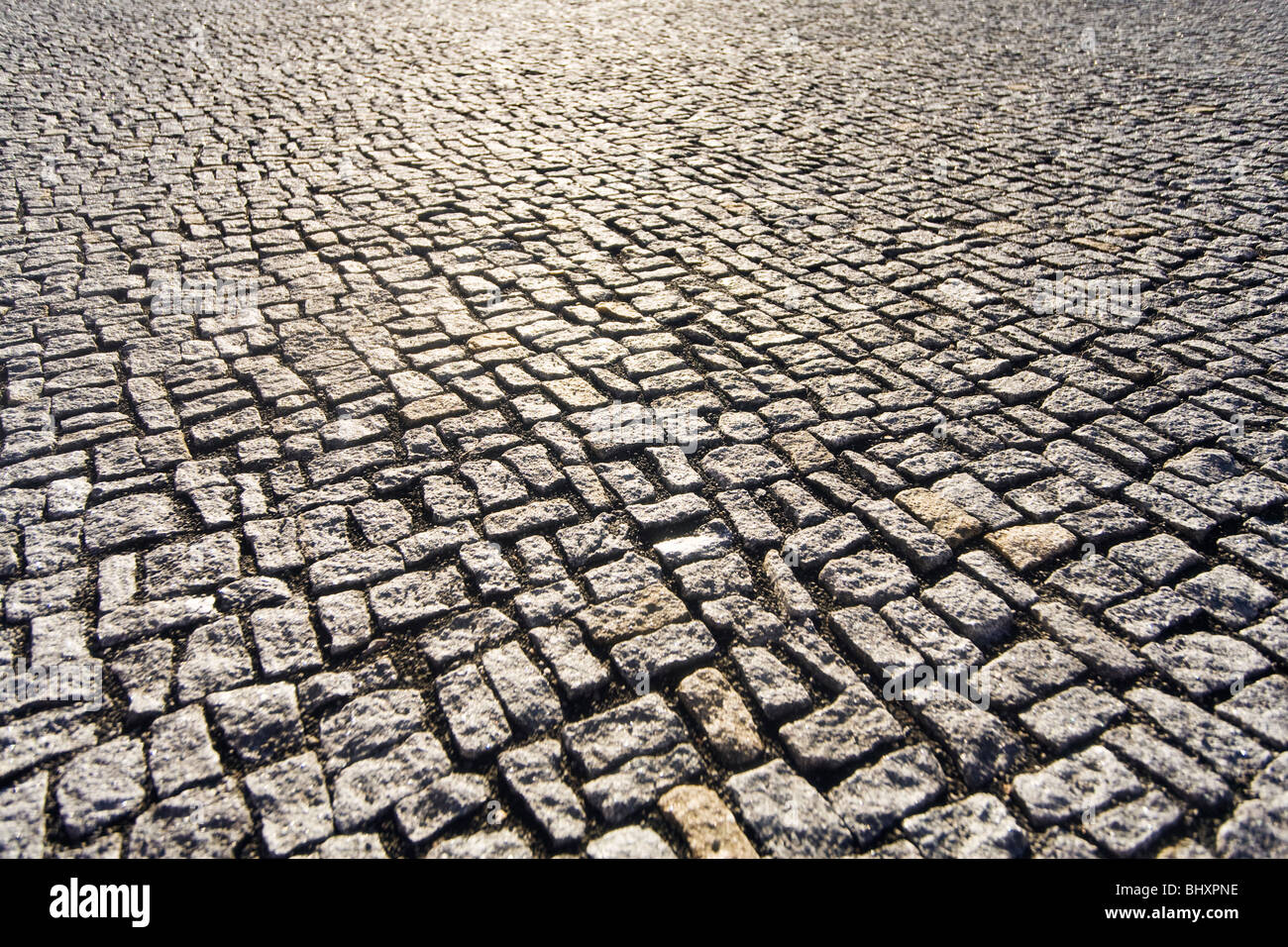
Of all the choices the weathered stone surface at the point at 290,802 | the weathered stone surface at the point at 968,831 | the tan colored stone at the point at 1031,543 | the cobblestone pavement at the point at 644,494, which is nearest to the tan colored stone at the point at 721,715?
the cobblestone pavement at the point at 644,494

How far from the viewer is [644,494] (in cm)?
345

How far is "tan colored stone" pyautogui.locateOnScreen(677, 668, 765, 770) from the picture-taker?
97.5 inches

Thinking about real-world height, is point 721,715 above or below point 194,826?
above

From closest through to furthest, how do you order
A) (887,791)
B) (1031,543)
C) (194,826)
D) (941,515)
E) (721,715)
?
1. (194,826)
2. (887,791)
3. (721,715)
4. (1031,543)
5. (941,515)

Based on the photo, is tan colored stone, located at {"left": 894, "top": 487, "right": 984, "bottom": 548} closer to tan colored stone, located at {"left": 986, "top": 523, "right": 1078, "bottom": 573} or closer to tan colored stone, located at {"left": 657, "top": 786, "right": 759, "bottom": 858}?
tan colored stone, located at {"left": 986, "top": 523, "right": 1078, "bottom": 573}

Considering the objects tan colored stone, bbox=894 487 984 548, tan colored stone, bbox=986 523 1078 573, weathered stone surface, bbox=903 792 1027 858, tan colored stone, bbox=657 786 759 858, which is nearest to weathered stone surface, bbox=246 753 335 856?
tan colored stone, bbox=657 786 759 858

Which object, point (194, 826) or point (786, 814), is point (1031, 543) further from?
point (194, 826)

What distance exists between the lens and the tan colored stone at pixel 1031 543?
3160 mm

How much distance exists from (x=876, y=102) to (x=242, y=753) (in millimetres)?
8453

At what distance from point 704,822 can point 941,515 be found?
5.57 feet

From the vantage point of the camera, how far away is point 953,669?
2.73 metres

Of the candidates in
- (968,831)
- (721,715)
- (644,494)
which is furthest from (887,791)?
(644,494)

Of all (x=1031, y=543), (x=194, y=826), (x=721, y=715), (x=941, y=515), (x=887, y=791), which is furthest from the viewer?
(x=941, y=515)

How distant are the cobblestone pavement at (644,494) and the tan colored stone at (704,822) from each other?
12 millimetres
